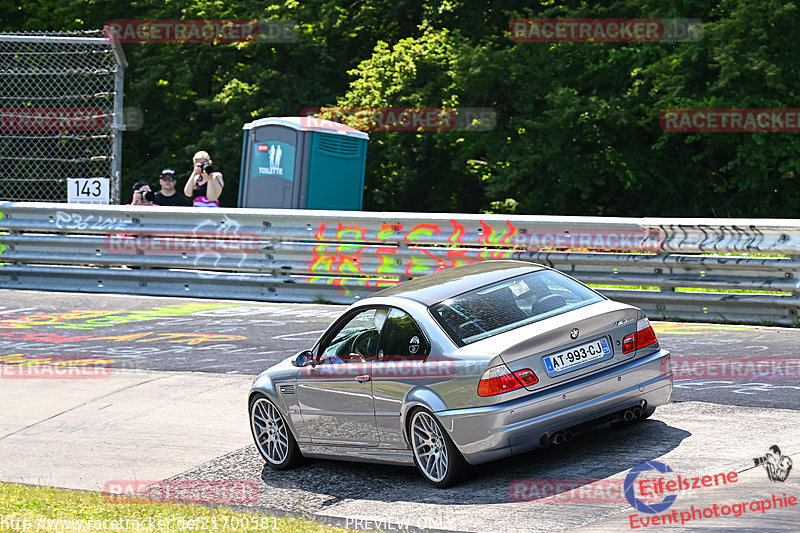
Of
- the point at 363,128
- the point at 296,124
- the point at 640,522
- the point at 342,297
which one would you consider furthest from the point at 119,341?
the point at 363,128

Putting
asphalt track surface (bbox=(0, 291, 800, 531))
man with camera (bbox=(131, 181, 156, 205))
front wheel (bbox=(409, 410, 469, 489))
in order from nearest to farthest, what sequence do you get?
1. asphalt track surface (bbox=(0, 291, 800, 531))
2. front wheel (bbox=(409, 410, 469, 489))
3. man with camera (bbox=(131, 181, 156, 205))

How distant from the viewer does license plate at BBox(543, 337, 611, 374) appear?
7.00 meters

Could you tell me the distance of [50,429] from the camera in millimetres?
9789

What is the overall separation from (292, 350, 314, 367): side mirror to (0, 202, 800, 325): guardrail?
16.8 feet

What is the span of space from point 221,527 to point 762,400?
420cm

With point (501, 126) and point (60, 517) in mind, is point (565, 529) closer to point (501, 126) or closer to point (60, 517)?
point (60, 517)

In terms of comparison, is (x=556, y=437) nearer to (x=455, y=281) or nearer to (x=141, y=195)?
(x=455, y=281)

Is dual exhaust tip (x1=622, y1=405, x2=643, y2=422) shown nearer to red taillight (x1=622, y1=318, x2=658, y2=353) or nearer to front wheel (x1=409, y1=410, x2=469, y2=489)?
red taillight (x1=622, y1=318, x2=658, y2=353)

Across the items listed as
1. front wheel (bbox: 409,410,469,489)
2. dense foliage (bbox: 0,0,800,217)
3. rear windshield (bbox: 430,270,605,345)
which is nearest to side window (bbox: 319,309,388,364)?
rear windshield (bbox: 430,270,605,345)

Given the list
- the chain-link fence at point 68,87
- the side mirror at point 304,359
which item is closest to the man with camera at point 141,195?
the chain-link fence at point 68,87

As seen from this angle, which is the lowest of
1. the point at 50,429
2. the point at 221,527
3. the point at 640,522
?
the point at 50,429

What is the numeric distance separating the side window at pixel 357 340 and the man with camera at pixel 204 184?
29.5 ft

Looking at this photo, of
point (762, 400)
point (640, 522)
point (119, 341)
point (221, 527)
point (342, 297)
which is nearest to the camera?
point (640, 522)

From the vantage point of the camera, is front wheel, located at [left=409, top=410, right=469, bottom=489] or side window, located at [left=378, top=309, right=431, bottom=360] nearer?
front wheel, located at [left=409, top=410, right=469, bottom=489]
